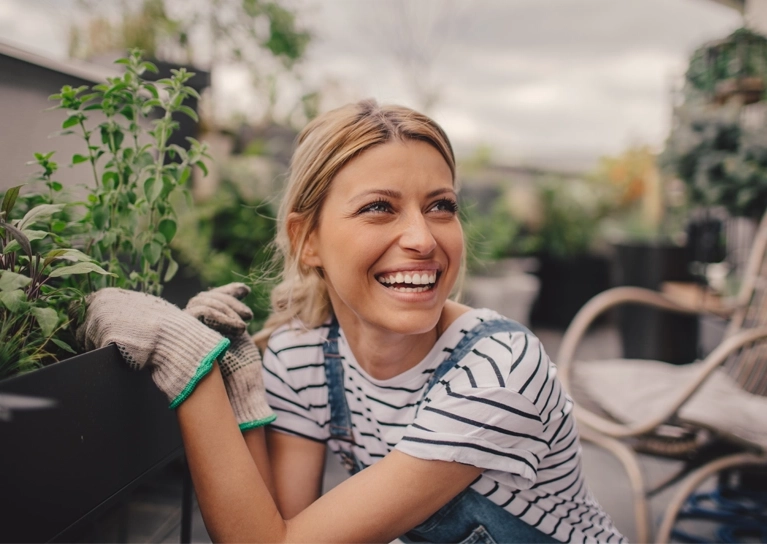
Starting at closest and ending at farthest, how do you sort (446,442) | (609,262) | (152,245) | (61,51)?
(446,442), (152,245), (61,51), (609,262)

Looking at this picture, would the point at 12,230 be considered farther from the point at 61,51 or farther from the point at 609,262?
the point at 609,262

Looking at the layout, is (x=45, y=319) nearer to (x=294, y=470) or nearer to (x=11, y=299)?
(x=11, y=299)

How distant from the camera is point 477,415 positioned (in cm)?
98

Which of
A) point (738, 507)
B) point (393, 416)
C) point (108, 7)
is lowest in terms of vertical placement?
point (738, 507)

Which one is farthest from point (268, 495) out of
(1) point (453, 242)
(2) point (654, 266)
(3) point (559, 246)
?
(3) point (559, 246)

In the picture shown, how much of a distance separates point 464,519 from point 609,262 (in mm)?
4950

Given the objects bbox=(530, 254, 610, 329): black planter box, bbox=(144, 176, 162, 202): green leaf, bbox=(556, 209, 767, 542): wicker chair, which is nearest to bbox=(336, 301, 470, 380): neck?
bbox=(144, 176, 162, 202): green leaf

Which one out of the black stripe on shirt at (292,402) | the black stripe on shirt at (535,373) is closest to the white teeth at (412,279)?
the black stripe on shirt at (535,373)

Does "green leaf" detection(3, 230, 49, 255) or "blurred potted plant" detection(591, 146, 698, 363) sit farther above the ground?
"green leaf" detection(3, 230, 49, 255)

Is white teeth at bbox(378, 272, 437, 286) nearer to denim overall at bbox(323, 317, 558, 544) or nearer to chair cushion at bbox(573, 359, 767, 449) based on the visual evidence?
denim overall at bbox(323, 317, 558, 544)

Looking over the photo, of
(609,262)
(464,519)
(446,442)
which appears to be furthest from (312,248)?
(609,262)

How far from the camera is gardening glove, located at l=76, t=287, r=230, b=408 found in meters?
0.84

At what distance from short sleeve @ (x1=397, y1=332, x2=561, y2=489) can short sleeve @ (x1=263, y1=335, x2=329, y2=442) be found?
0.28m

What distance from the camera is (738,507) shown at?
2.33m
